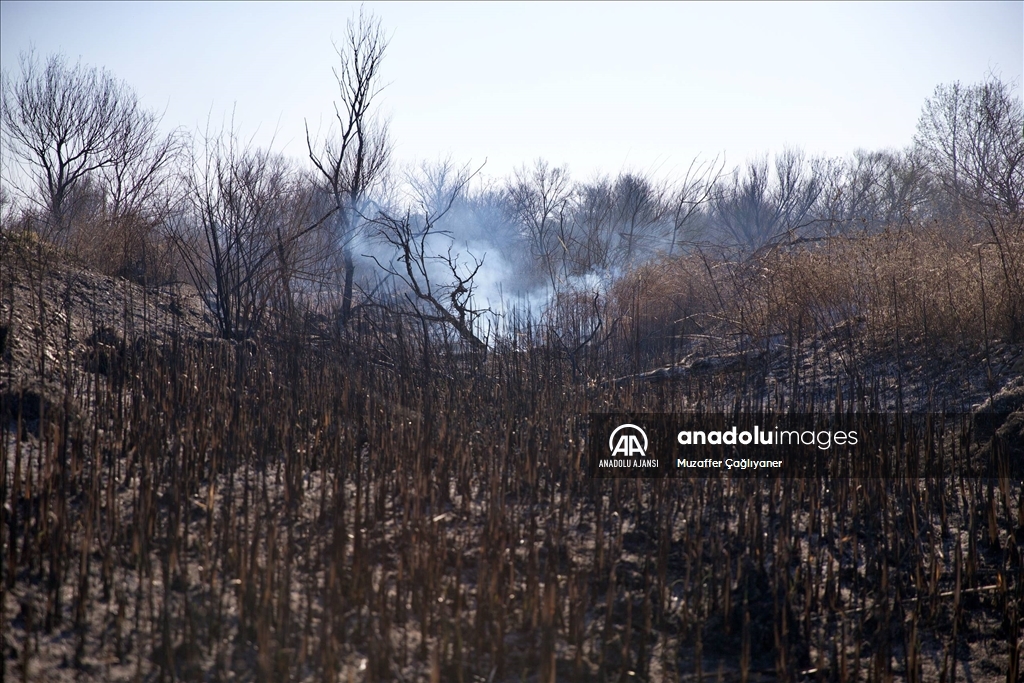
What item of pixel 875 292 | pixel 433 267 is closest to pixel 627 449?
pixel 875 292

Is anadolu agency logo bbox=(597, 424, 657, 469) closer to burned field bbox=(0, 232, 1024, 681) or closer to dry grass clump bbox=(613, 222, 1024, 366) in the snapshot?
burned field bbox=(0, 232, 1024, 681)

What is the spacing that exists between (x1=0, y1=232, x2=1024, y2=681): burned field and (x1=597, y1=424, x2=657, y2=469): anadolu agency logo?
27 centimetres

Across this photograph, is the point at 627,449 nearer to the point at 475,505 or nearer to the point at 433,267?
the point at 475,505

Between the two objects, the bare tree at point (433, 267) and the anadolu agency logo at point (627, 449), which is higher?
the bare tree at point (433, 267)

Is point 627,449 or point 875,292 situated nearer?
point 627,449

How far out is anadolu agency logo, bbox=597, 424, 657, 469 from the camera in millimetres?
4371

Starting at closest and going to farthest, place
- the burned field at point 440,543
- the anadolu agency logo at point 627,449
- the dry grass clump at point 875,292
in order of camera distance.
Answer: the burned field at point 440,543, the anadolu agency logo at point 627,449, the dry grass clump at point 875,292

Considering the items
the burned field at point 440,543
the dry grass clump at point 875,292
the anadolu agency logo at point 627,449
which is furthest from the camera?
the dry grass clump at point 875,292

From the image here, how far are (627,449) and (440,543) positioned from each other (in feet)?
6.20

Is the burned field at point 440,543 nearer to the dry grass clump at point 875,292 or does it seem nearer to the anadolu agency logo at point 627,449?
the anadolu agency logo at point 627,449

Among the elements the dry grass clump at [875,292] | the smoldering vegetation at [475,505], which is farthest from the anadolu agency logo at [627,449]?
the dry grass clump at [875,292]

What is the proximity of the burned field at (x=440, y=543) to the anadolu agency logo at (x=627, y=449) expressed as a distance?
0.89 ft

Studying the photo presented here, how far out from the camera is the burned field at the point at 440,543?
2352 mm

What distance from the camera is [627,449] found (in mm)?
4594
